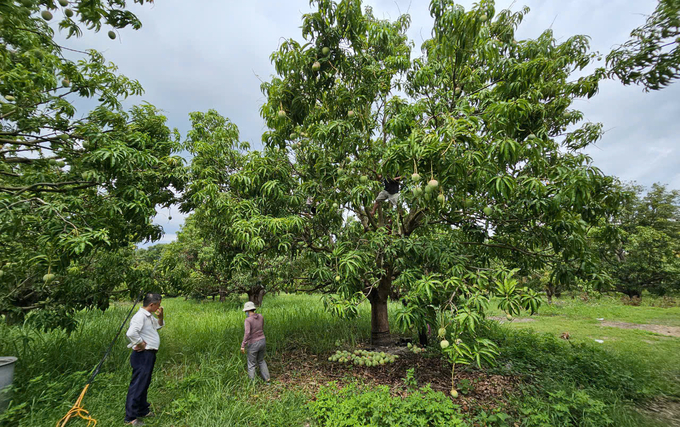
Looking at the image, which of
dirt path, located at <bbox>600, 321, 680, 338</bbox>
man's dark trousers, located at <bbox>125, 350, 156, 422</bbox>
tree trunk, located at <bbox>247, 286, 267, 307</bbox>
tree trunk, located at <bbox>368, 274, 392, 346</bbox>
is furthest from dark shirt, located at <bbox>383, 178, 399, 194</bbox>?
dirt path, located at <bbox>600, 321, 680, 338</bbox>

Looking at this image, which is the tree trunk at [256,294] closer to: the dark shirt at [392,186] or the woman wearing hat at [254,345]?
the woman wearing hat at [254,345]

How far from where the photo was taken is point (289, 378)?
3.49 m

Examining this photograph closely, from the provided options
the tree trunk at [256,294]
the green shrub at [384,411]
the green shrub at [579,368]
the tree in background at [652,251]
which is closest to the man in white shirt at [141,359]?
the green shrub at [384,411]

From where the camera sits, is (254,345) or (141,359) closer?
(141,359)

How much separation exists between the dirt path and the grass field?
118 centimetres

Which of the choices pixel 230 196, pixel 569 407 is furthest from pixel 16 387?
pixel 569 407

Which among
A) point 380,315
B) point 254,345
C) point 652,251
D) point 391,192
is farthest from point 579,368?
point 652,251

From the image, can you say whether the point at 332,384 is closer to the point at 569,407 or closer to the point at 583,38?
the point at 569,407

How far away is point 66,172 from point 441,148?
12.7 ft

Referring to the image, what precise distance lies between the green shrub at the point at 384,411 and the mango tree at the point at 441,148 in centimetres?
83

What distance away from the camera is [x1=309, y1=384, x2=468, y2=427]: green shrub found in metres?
2.37

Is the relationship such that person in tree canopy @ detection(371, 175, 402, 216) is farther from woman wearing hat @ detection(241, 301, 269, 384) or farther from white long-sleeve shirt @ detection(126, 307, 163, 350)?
white long-sleeve shirt @ detection(126, 307, 163, 350)

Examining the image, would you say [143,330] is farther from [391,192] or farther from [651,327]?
[651,327]

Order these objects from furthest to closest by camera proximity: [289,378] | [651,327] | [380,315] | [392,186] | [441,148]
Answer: [651,327]
[380,315]
[289,378]
[392,186]
[441,148]
